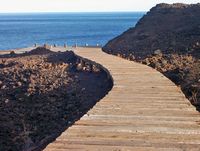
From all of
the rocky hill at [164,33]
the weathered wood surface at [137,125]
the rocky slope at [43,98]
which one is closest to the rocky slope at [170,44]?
the rocky hill at [164,33]

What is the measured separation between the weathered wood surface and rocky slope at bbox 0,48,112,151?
3145 millimetres

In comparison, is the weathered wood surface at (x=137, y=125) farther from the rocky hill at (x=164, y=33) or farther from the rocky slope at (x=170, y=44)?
the rocky hill at (x=164, y=33)

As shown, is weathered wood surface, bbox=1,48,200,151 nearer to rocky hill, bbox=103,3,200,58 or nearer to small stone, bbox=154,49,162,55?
small stone, bbox=154,49,162,55

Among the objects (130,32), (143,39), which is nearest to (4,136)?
(143,39)

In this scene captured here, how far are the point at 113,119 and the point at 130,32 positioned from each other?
95.1ft

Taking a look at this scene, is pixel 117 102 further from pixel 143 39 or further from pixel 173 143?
pixel 143 39

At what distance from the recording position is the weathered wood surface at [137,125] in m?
8.23

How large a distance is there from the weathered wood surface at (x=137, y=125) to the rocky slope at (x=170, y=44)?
288 centimetres

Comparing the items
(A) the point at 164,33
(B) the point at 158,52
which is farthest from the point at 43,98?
(A) the point at 164,33

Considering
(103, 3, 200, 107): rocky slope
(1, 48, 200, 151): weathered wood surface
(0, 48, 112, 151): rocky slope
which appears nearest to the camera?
(1, 48, 200, 151): weathered wood surface

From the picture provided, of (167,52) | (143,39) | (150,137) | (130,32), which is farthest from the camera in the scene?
(130,32)

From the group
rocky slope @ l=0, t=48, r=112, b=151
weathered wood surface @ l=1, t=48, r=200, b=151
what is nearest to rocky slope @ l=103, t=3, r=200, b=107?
rocky slope @ l=0, t=48, r=112, b=151

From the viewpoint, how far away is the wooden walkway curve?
8.23 m

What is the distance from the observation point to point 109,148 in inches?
319
